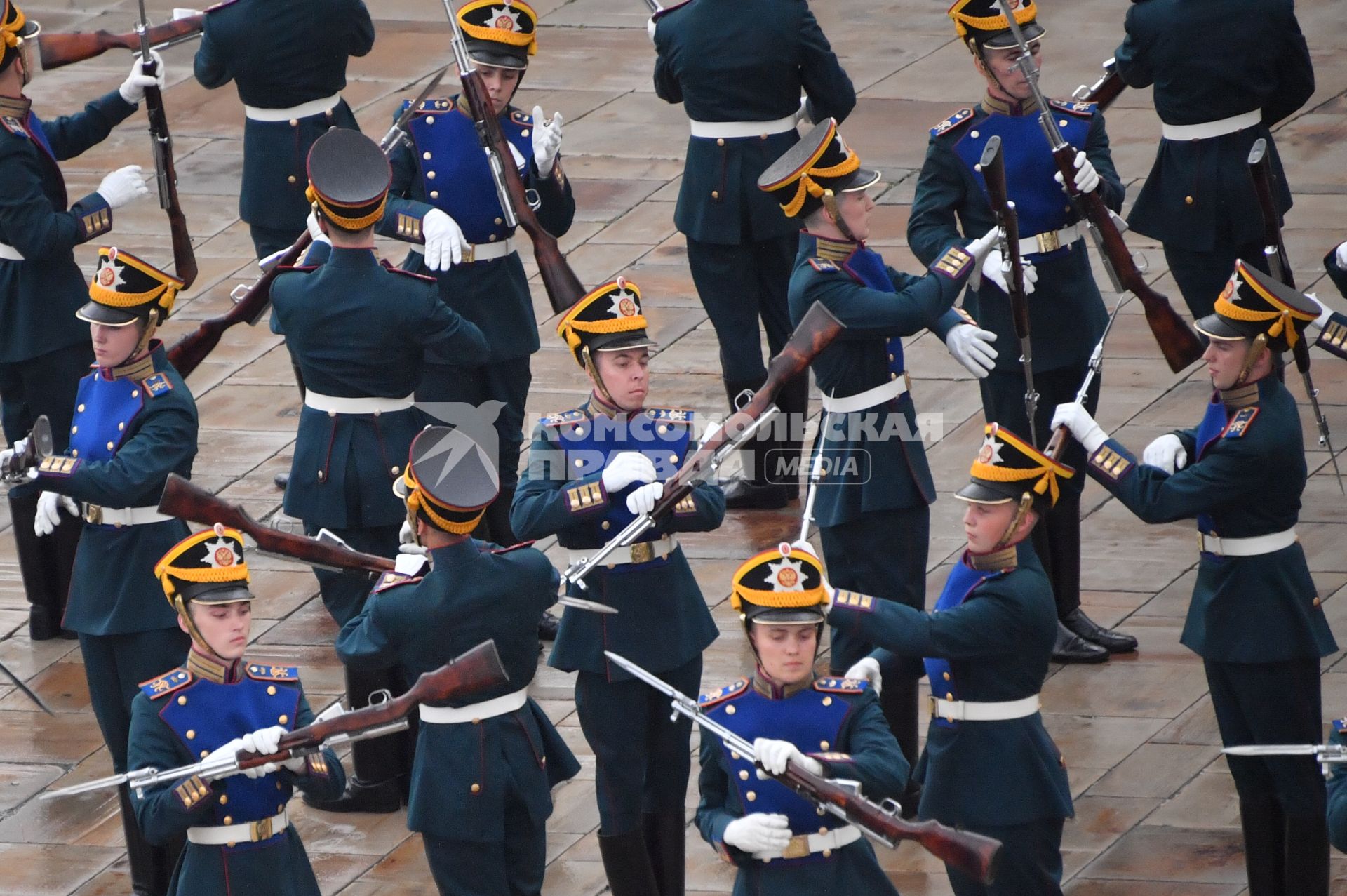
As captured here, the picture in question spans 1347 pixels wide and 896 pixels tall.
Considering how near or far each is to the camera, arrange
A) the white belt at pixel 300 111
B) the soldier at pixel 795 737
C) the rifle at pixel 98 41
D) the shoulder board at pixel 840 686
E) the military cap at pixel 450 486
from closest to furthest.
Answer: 1. the soldier at pixel 795 737
2. the shoulder board at pixel 840 686
3. the military cap at pixel 450 486
4. the rifle at pixel 98 41
5. the white belt at pixel 300 111

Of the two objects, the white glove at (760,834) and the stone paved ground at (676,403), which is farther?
the stone paved ground at (676,403)

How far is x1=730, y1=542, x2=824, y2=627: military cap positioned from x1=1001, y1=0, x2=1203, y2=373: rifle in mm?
2497

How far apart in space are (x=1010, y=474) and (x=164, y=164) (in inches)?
177

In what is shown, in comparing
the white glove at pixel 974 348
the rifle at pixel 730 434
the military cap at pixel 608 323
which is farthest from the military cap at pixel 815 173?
the military cap at pixel 608 323

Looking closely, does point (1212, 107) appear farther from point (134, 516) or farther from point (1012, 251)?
point (134, 516)

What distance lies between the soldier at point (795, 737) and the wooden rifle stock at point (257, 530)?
1.41 m

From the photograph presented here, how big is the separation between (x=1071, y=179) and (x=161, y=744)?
3935 mm

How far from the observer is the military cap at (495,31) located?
9.16 meters

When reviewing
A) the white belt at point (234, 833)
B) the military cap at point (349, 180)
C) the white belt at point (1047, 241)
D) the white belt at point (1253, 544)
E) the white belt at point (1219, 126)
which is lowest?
the white belt at point (234, 833)

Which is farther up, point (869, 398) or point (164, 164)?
point (164, 164)

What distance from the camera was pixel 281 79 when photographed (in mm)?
10117

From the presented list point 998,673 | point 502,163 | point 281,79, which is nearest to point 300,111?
point 281,79

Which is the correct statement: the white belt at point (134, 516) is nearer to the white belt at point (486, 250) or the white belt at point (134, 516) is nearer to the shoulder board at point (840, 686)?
the white belt at point (486, 250)

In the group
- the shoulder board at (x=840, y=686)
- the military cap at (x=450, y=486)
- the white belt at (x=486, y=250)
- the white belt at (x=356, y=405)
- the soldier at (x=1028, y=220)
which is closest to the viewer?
the shoulder board at (x=840, y=686)
